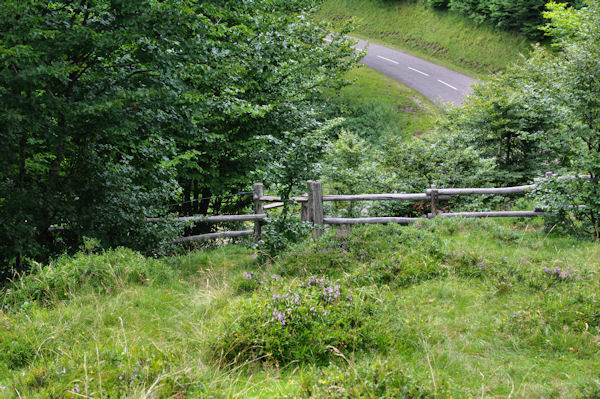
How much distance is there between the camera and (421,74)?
24.9 meters

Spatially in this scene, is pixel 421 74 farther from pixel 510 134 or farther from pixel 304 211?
pixel 304 211

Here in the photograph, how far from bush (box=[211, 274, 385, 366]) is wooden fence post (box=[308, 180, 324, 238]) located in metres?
3.84

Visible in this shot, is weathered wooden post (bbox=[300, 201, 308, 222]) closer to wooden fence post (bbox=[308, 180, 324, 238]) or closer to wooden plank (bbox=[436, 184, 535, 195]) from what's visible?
wooden fence post (bbox=[308, 180, 324, 238])

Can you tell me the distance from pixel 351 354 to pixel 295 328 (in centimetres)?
58

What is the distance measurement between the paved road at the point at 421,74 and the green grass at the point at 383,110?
0.77 meters

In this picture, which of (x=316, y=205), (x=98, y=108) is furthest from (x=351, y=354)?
(x=316, y=205)

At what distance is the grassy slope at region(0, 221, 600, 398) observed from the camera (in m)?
3.09

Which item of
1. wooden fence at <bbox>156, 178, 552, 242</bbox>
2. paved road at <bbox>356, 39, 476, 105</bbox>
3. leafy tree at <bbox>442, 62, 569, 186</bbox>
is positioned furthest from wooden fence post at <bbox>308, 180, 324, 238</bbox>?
paved road at <bbox>356, 39, 476, 105</bbox>

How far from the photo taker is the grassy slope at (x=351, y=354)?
3.09 m

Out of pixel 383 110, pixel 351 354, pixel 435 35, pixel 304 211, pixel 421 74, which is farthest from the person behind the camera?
pixel 435 35

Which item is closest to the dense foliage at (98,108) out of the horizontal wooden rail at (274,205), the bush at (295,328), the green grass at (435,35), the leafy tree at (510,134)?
the horizontal wooden rail at (274,205)

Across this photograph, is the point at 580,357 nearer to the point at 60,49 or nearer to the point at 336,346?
the point at 336,346

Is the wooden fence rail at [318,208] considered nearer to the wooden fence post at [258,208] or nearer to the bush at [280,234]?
the wooden fence post at [258,208]

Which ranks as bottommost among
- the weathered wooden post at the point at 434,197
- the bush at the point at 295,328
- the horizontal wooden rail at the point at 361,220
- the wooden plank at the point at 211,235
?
the wooden plank at the point at 211,235
